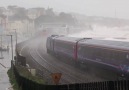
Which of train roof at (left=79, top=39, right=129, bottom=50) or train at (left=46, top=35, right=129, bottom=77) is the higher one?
train roof at (left=79, top=39, right=129, bottom=50)

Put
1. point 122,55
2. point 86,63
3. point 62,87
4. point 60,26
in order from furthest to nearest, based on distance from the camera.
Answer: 1. point 60,26
2. point 86,63
3. point 122,55
4. point 62,87

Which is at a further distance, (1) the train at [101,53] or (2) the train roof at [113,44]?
(2) the train roof at [113,44]

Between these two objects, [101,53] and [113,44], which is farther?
[101,53]

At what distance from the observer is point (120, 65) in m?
28.7

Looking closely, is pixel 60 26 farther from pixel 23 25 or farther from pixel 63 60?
pixel 63 60

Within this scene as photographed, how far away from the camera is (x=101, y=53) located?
33688 mm

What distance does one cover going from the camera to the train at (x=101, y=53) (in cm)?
2847

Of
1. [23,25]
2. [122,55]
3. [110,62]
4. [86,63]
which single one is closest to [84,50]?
[86,63]

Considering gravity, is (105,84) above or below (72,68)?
above

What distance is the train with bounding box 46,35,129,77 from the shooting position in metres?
28.5

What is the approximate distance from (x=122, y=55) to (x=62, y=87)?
1049cm

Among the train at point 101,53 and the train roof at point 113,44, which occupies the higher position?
the train roof at point 113,44

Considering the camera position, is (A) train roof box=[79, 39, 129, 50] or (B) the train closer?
(B) the train

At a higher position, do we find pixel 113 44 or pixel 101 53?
pixel 113 44
